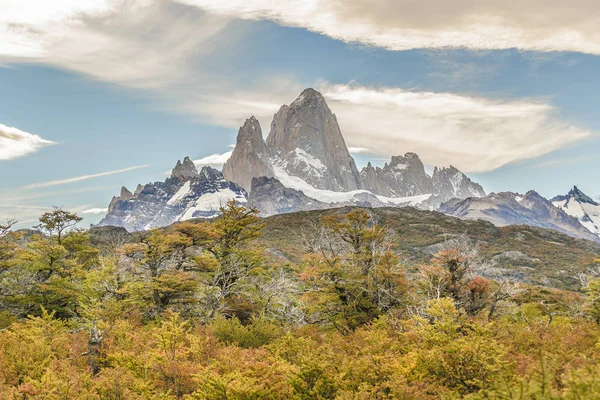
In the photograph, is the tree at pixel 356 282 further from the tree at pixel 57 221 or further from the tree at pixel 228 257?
the tree at pixel 57 221

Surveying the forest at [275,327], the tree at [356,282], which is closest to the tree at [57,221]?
the forest at [275,327]

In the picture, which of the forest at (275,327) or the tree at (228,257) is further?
the tree at (228,257)

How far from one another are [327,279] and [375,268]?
2717mm

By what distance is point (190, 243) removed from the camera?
77.5 feet

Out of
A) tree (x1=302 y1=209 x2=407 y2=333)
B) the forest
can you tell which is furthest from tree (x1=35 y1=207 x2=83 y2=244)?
tree (x1=302 y1=209 x2=407 y2=333)

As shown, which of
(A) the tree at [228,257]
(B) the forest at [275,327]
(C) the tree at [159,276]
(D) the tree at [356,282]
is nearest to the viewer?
(B) the forest at [275,327]

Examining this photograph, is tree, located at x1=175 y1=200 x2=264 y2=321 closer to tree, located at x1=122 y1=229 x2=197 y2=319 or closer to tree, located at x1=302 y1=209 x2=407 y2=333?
tree, located at x1=122 y1=229 x2=197 y2=319

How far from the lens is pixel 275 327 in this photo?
17906 millimetres

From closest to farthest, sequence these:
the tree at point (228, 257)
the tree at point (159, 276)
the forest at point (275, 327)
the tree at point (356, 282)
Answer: the forest at point (275, 327), the tree at point (356, 282), the tree at point (159, 276), the tree at point (228, 257)

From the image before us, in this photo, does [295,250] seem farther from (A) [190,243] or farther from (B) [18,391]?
(B) [18,391]

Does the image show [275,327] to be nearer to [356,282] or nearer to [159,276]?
[356,282]

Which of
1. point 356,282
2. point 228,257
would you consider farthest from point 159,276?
point 356,282

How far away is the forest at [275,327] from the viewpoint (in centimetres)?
884

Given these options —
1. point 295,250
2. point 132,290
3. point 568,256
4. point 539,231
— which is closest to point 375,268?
point 132,290
